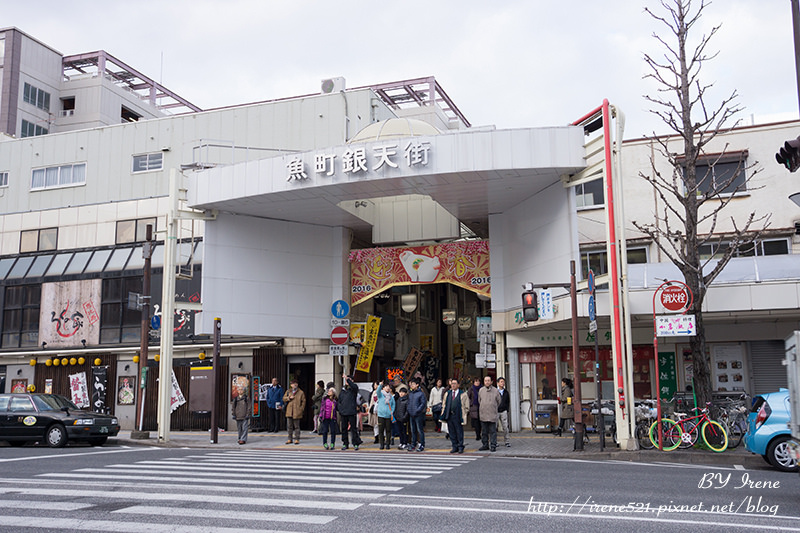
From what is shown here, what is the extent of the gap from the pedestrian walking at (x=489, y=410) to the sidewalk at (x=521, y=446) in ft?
1.02

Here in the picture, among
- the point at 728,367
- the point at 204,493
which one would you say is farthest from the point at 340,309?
the point at 204,493

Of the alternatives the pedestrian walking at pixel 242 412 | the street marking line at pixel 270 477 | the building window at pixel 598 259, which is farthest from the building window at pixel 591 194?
the street marking line at pixel 270 477

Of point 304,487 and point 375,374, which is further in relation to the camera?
point 375,374

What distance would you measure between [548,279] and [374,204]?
8.31 metres

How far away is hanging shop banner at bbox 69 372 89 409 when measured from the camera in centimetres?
2905

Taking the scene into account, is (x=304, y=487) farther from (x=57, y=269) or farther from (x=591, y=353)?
(x=57, y=269)

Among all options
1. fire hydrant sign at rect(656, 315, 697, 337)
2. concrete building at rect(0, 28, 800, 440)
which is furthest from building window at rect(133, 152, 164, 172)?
fire hydrant sign at rect(656, 315, 697, 337)

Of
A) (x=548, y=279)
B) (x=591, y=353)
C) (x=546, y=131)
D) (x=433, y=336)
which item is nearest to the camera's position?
(x=546, y=131)

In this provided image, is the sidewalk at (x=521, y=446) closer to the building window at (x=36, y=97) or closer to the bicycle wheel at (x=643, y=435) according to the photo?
the bicycle wheel at (x=643, y=435)

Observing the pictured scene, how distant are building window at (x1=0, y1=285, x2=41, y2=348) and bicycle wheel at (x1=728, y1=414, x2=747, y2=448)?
26.7 meters

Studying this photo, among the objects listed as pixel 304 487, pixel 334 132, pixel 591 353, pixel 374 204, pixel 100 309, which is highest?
pixel 334 132

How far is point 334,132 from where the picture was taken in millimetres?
27969

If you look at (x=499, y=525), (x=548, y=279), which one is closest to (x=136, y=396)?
(x=548, y=279)

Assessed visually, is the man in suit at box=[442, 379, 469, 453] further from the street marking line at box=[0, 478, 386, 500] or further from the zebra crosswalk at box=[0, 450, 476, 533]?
the street marking line at box=[0, 478, 386, 500]
